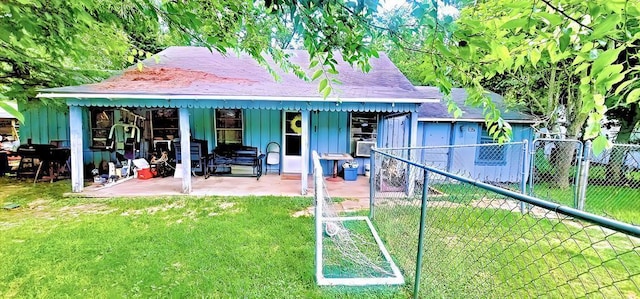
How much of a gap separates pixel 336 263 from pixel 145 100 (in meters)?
5.45

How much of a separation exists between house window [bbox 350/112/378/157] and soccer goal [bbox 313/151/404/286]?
4706mm

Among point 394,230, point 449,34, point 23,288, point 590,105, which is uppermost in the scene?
point 449,34

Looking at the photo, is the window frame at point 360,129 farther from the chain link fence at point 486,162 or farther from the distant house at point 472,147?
the distant house at point 472,147

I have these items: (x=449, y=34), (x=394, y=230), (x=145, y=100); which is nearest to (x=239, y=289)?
(x=394, y=230)

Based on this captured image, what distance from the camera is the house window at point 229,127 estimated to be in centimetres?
885

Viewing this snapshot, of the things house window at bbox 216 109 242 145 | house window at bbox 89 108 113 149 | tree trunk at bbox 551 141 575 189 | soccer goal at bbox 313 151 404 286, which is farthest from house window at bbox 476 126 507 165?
house window at bbox 89 108 113 149

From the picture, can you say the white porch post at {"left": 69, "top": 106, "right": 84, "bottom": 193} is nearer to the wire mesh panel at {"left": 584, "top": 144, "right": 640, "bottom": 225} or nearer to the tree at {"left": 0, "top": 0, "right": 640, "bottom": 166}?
the tree at {"left": 0, "top": 0, "right": 640, "bottom": 166}

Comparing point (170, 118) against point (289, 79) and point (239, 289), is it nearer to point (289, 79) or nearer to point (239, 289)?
point (289, 79)

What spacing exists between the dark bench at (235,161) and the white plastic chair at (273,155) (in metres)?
0.32

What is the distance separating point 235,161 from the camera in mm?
8008

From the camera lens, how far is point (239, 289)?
2.96 metres

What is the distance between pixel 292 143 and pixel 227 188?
2.67m

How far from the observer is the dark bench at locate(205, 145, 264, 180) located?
315 inches

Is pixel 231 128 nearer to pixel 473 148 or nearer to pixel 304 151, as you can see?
pixel 304 151
